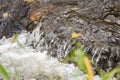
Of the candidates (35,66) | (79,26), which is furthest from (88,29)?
(35,66)

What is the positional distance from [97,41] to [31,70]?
3.12ft

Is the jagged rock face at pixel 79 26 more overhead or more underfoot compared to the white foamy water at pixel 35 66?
more overhead

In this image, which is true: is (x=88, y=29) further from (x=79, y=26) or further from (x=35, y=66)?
(x=35, y=66)

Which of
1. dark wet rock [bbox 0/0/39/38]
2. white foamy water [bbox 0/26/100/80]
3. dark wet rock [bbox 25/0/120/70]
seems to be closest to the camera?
white foamy water [bbox 0/26/100/80]

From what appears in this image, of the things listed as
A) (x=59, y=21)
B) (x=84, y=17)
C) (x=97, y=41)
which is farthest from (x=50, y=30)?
(x=97, y=41)

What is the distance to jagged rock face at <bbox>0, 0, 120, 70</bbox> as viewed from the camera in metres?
4.19

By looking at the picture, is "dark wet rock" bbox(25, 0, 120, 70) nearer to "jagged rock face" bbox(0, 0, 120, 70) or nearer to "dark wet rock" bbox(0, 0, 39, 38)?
"jagged rock face" bbox(0, 0, 120, 70)

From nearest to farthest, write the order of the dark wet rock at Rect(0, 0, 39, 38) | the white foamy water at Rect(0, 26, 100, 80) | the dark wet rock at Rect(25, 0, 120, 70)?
the white foamy water at Rect(0, 26, 100, 80), the dark wet rock at Rect(25, 0, 120, 70), the dark wet rock at Rect(0, 0, 39, 38)

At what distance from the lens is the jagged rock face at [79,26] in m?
4.19

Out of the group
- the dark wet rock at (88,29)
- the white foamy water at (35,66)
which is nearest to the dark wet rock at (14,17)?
the dark wet rock at (88,29)

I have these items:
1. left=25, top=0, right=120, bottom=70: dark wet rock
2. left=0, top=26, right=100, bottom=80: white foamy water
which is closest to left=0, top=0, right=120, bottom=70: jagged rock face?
left=25, top=0, right=120, bottom=70: dark wet rock

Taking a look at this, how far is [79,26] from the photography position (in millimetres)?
4844

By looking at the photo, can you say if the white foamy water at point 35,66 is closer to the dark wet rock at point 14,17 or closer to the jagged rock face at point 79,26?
the jagged rock face at point 79,26

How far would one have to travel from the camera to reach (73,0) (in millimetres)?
6012
